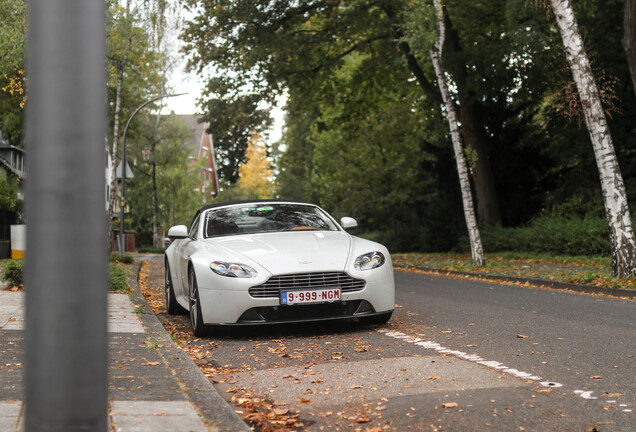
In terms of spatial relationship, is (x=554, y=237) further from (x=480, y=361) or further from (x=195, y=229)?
(x=480, y=361)

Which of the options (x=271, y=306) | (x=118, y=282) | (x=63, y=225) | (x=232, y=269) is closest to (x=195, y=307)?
(x=232, y=269)

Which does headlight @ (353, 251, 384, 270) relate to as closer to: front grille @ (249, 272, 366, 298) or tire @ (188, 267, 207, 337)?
front grille @ (249, 272, 366, 298)

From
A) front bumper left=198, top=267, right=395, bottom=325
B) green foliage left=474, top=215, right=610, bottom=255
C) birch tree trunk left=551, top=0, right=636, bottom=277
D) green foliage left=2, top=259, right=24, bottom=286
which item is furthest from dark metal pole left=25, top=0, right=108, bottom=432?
green foliage left=474, top=215, right=610, bottom=255

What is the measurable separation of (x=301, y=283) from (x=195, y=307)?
47.6 inches

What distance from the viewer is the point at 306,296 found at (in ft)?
25.1

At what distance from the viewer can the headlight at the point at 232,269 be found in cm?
769

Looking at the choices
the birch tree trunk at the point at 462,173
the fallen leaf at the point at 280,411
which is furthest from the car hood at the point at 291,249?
the birch tree trunk at the point at 462,173

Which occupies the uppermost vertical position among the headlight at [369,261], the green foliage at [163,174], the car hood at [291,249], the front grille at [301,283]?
the green foliage at [163,174]

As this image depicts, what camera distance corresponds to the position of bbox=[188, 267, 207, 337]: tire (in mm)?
7914

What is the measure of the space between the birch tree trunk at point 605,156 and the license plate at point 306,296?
7.87 m

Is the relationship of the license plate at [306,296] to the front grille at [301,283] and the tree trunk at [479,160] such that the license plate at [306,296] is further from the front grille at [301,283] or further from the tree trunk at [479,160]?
the tree trunk at [479,160]

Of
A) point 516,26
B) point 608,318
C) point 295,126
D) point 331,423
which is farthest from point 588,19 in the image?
point 295,126

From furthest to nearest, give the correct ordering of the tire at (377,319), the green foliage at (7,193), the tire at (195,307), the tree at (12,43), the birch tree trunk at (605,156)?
1. the green foliage at (7,193)
2. the tree at (12,43)
3. the birch tree trunk at (605,156)
4. the tire at (377,319)
5. the tire at (195,307)

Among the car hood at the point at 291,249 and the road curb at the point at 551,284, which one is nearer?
the car hood at the point at 291,249
